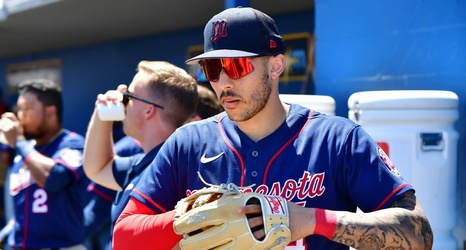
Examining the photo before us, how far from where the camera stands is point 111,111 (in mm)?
2816

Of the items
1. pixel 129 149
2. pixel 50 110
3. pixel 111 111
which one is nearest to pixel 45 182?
pixel 129 149

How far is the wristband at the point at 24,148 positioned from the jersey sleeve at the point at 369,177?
8.53 ft

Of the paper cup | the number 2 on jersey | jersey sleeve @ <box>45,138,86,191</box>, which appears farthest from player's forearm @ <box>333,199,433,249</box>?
the number 2 on jersey

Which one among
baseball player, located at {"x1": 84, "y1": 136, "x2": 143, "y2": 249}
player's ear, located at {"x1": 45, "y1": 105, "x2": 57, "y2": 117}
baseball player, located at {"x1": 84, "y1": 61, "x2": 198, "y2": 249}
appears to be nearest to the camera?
baseball player, located at {"x1": 84, "y1": 61, "x2": 198, "y2": 249}

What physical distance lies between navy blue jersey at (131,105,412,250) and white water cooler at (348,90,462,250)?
0.98 m

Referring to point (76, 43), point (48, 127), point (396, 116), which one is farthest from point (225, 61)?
point (76, 43)

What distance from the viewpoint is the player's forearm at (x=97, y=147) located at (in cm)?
300

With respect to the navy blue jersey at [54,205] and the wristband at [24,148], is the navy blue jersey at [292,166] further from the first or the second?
the wristband at [24,148]

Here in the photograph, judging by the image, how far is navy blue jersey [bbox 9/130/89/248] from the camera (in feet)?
12.2

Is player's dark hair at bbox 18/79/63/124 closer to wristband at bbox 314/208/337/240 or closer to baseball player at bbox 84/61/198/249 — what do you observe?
baseball player at bbox 84/61/198/249

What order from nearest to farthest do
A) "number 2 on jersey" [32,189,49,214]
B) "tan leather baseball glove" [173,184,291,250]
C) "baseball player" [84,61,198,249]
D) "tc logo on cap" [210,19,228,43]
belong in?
1. "tan leather baseball glove" [173,184,291,250]
2. "tc logo on cap" [210,19,228,43]
3. "baseball player" [84,61,198,249]
4. "number 2 on jersey" [32,189,49,214]

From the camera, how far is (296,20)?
17.7ft

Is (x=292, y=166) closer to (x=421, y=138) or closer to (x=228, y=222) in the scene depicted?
(x=228, y=222)

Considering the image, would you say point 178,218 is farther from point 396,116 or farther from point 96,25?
point 96,25
